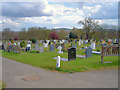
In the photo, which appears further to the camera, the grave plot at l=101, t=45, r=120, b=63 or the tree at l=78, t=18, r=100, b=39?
the tree at l=78, t=18, r=100, b=39

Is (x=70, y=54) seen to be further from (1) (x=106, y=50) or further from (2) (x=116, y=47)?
(2) (x=116, y=47)

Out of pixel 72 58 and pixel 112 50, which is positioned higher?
pixel 112 50

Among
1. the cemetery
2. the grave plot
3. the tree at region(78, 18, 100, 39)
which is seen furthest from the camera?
the tree at region(78, 18, 100, 39)

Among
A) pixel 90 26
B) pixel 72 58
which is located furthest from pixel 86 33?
pixel 72 58

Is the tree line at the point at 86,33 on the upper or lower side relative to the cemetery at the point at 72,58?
upper

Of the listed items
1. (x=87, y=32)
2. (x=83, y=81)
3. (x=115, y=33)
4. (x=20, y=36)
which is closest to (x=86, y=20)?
(x=87, y=32)

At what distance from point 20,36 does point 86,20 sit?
28753mm

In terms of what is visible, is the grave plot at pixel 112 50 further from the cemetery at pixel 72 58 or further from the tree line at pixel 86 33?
the tree line at pixel 86 33

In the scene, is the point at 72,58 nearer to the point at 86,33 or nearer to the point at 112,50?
the point at 112,50

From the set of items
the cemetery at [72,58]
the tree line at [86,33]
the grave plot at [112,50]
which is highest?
the tree line at [86,33]

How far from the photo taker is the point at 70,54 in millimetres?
12250

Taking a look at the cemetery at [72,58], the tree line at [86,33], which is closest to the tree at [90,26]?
the tree line at [86,33]

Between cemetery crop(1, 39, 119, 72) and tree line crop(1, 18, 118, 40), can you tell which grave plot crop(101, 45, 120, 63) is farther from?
tree line crop(1, 18, 118, 40)

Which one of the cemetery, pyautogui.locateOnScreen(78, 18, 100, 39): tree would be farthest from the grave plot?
pyautogui.locateOnScreen(78, 18, 100, 39): tree
